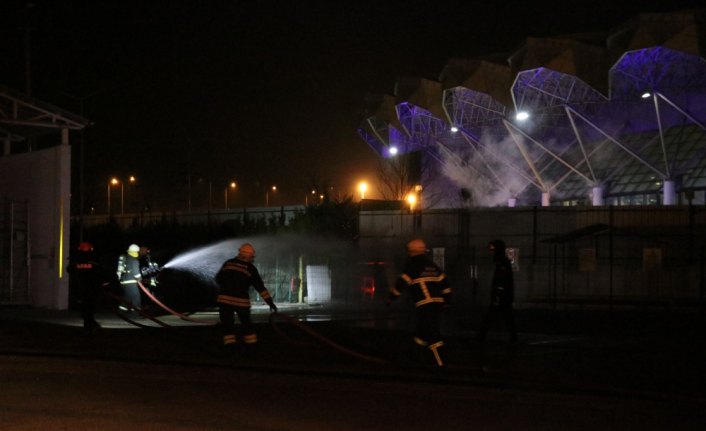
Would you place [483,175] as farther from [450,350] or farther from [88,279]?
[450,350]

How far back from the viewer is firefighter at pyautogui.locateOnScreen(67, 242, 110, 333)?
15484 millimetres

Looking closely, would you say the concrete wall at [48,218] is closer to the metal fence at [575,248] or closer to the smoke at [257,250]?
the smoke at [257,250]

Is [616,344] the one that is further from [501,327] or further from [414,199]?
[414,199]

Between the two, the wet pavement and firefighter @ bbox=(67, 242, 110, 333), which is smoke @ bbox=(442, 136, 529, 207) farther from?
firefighter @ bbox=(67, 242, 110, 333)

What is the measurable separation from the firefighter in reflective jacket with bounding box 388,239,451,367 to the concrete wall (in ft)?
47.4

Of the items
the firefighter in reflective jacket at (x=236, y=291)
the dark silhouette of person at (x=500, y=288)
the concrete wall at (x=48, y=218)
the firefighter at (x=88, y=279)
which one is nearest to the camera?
the firefighter in reflective jacket at (x=236, y=291)

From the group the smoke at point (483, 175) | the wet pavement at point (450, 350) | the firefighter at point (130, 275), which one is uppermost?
the smoke at point (483, 175)

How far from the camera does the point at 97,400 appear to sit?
30.9ft

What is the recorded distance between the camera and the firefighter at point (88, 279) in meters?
15.5

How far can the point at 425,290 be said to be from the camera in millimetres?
11172

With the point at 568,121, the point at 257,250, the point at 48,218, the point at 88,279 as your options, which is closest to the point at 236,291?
the point at 88,279

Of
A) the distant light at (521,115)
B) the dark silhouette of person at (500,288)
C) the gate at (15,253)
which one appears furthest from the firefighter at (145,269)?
the distant light at (521,115)

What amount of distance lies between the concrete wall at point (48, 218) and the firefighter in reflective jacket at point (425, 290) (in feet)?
47.4

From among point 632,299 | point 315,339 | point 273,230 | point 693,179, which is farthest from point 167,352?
point 693,179
